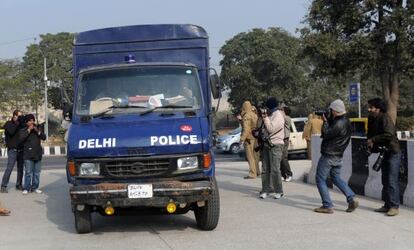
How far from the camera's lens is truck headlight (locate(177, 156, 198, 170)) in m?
7.49

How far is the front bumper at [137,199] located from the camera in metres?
7.34

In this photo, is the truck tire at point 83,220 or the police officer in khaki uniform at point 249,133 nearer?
the truck tire at point 83,220

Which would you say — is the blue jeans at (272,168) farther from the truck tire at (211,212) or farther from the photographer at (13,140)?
the photographer at (13,140)

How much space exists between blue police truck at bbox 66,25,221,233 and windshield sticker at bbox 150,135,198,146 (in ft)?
0.04

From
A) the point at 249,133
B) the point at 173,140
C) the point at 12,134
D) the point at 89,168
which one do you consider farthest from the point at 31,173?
the point at 173,140

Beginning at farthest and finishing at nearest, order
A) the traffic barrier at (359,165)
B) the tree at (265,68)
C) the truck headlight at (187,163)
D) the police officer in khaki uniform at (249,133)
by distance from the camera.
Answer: the tree at (265,68), the police officer in khaki uniform at (249,133), the traffic barrier at (359,165), the truck headlight at (187,163)

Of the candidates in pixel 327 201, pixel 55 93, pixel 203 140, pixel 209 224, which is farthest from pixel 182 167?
pixel 55 93

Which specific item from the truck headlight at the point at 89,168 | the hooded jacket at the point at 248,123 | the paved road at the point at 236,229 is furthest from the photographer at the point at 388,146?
the hooded jacket at the point at 248,123

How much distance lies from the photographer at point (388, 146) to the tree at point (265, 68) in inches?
1450

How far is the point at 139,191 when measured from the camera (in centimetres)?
734

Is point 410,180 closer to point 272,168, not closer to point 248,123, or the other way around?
point 272,168

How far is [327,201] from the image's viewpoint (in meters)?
9.22

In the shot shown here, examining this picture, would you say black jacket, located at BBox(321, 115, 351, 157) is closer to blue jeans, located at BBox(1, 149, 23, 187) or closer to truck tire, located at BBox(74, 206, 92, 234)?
truck tire, located at BBox(74, 206, 92, 234)

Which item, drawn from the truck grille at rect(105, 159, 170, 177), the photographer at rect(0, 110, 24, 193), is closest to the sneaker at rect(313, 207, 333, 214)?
the truck grille at rect(105, 159, 170, 177)
